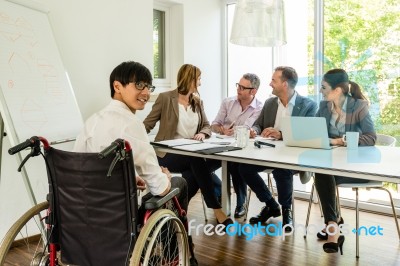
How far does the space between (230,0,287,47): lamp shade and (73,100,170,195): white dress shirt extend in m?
1.05

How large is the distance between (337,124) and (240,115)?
104 cm

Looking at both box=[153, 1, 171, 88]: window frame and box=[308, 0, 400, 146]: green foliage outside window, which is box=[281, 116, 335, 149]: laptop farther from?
box=[153, 1, 171, 88]: window frame

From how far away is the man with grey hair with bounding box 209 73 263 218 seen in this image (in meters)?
3.32

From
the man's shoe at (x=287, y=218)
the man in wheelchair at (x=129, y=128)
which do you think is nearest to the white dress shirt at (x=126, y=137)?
the man in wheelchair at (x=129, y=128)

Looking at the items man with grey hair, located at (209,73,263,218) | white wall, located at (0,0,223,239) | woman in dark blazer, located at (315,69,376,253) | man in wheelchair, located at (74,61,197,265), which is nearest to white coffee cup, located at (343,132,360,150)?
woman in dark blazer, located at (315,69,376,253)

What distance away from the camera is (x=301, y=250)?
2.55 metres

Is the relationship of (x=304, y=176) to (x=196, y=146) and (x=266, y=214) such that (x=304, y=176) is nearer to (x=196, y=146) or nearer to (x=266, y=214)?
(x=266, y=214)

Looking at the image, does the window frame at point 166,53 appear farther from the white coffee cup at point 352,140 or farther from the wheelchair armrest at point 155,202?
the wheelchair armrest at point 155,202

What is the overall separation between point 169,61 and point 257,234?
7.09 feet

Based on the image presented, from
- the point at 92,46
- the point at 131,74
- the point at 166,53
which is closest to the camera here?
the point at 131,74

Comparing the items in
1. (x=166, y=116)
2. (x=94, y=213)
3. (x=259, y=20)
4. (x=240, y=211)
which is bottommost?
(x=240, y=211)

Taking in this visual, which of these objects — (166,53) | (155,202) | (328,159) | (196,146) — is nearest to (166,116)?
(196,146)

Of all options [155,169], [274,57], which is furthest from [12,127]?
[274,57]

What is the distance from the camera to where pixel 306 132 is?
235cm
